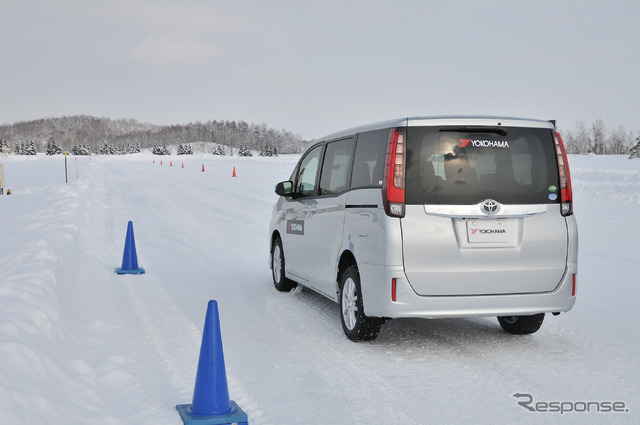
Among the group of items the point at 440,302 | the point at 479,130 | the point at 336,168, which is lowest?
the point at 440,302

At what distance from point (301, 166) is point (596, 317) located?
3.98m

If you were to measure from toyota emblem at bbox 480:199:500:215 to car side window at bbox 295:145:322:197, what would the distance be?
8.44 feet

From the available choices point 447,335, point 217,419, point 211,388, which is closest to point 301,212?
point 447,335

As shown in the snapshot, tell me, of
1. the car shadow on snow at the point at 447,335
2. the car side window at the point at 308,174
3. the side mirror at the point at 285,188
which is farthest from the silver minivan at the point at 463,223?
the side mirror at the point at 285,188

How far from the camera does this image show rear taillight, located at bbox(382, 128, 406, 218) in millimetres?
5648

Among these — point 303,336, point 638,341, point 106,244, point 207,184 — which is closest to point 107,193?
point 207,184

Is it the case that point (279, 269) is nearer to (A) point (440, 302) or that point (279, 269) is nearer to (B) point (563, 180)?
(A) point (440, 302)

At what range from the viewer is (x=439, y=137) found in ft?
18.9

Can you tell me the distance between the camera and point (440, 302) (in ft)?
18.6

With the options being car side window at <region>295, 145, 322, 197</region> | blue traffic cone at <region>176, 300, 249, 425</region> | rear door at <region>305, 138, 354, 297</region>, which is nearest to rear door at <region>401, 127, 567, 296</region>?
rear door at <region>305, 138, 354, 297</region>

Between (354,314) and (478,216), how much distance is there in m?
Result: 1.57

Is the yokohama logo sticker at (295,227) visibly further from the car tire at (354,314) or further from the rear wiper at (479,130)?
the rear wiper at (479,130)

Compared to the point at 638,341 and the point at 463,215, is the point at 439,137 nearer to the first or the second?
the point at 463,215

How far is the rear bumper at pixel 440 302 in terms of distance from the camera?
5.65 m
